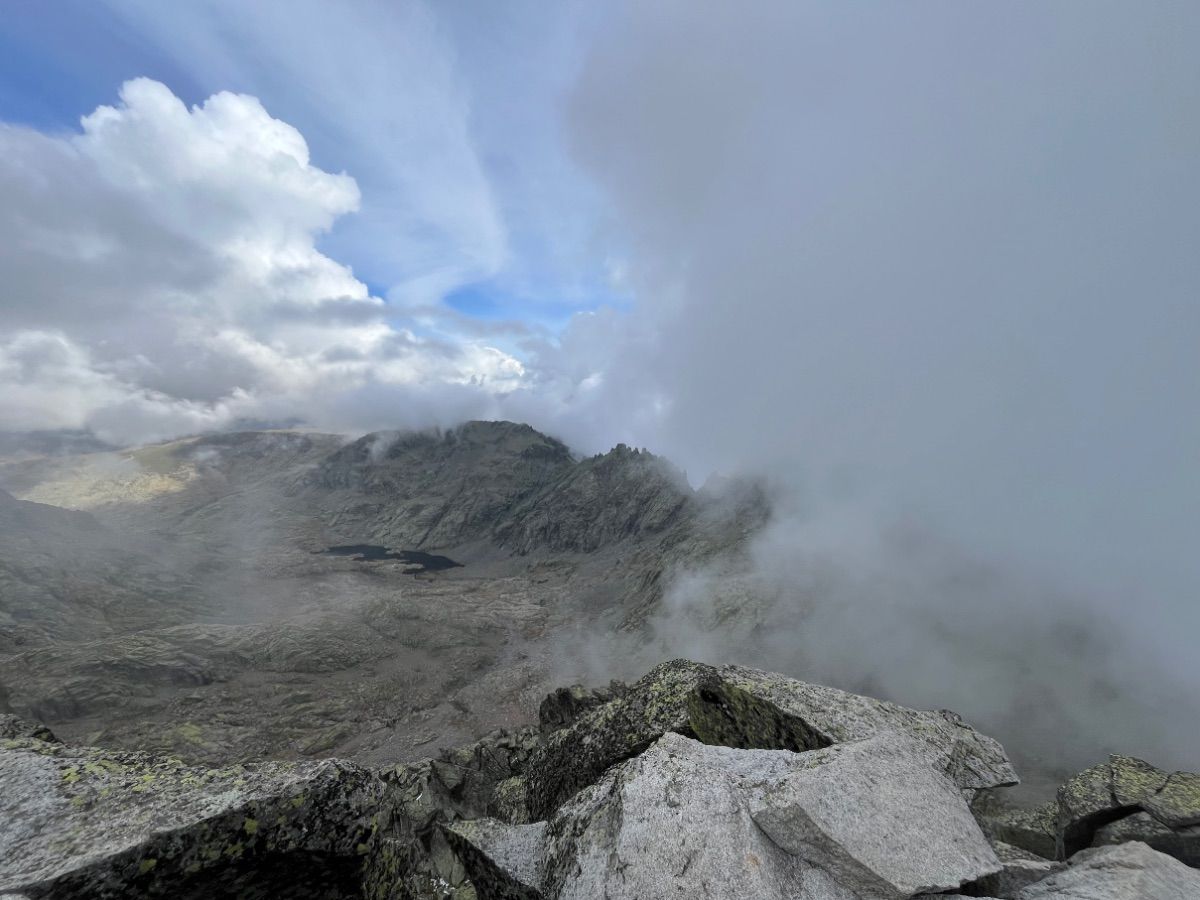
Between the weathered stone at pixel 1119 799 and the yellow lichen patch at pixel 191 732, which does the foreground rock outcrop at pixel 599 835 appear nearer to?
the weathered stone at pixel 1119 799

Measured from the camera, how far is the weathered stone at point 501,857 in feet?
33.3

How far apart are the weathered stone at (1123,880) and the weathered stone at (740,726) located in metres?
4.10

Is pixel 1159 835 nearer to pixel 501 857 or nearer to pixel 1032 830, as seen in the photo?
pixel 1032 830

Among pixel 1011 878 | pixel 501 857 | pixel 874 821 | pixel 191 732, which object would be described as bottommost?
pixel 191 732

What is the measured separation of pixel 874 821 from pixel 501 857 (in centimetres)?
805

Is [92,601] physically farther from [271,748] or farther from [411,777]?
[411,777]

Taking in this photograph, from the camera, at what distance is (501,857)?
1108cm

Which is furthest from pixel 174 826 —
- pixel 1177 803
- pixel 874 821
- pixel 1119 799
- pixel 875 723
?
pixel 1177 803

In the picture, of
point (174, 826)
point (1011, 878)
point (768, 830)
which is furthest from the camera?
point (1011, 878)

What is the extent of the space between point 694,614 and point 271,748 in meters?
117

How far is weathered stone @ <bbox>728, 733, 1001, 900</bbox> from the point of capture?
7336mm

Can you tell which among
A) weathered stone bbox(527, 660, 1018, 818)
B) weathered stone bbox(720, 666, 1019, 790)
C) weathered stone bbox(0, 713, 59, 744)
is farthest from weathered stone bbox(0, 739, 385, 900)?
weathered stone bbox(720, 666, 1019, 790)

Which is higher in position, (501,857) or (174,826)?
(174,826)

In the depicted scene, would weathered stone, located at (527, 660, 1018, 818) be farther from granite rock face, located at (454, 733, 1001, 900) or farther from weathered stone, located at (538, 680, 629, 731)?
weathered stone, located at (538, 680, 629, 731)
